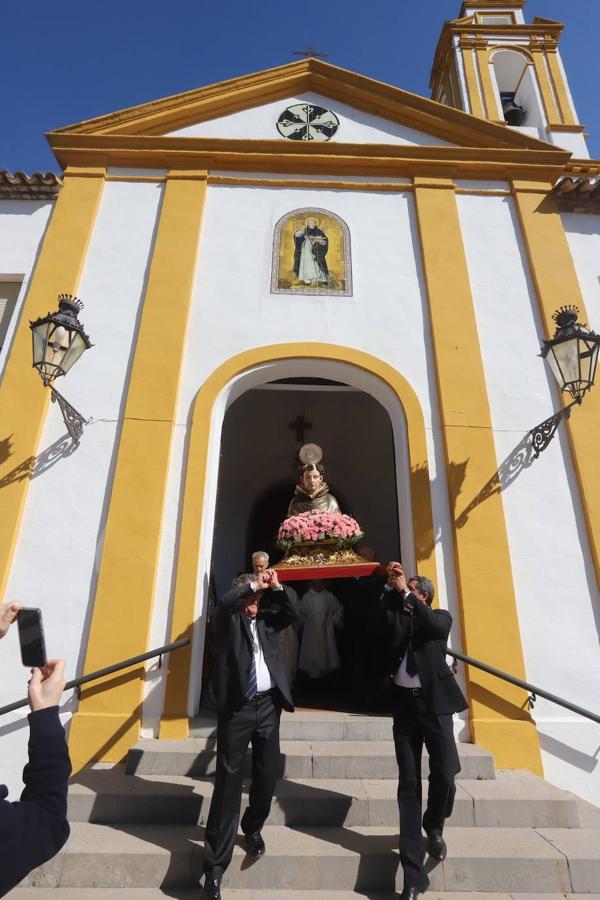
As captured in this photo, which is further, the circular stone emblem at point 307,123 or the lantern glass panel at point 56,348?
the circular stone emblem at point 307,123

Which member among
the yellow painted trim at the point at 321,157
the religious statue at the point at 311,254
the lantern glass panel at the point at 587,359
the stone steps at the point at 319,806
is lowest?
the stone steps at the point at 319,806

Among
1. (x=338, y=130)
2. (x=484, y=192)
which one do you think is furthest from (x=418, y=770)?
(x=338, y=130)

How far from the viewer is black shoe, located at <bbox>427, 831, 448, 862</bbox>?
3.17 metres

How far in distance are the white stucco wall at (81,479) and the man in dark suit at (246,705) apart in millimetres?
1813

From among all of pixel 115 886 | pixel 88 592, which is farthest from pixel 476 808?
pixel 88 592

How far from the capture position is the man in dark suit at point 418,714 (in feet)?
10.1

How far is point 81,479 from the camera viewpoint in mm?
5395

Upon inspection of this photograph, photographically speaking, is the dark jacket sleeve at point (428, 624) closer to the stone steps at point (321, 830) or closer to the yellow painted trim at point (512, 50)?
the stone steps at point (321, 830)

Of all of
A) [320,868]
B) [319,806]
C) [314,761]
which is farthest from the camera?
[314,761]

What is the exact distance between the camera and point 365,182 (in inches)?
287

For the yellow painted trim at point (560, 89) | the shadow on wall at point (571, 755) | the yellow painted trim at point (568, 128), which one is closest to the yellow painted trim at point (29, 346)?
the shadow on wall at point (571, 755)

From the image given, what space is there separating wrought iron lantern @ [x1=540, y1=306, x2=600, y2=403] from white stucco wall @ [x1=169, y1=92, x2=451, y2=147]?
4218mm

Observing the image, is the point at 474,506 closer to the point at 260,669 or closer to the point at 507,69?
the point at 260,669

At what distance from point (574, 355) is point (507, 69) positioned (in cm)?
1082
